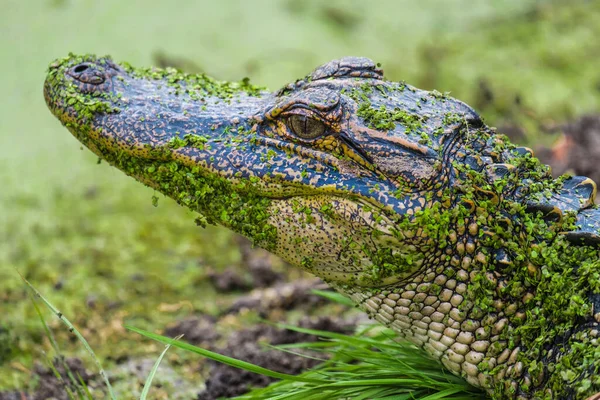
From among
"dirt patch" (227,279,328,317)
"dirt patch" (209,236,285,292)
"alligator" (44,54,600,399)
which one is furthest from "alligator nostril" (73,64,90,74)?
"dirt patch" (209,236,285,292)

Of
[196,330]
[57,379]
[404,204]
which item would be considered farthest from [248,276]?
[404,204]

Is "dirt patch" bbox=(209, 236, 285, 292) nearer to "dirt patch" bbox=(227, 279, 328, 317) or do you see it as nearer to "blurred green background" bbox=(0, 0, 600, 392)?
"blurred green background" bbox=(0, 0, 600, 392)

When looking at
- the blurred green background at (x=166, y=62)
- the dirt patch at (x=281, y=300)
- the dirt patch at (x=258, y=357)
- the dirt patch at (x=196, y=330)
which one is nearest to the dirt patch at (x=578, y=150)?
the blurred green background at (x=166, y=62)

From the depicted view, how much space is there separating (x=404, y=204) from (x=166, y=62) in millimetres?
4804

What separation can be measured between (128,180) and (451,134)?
3.97m

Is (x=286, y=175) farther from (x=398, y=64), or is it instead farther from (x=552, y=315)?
(x=398, y=64)

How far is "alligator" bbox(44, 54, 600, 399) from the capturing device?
2.56 metres

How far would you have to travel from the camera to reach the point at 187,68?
22.7 feet

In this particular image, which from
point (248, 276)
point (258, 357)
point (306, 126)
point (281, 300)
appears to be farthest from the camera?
point (248, 276)

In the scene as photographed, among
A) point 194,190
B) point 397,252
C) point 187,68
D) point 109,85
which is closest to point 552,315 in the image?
point 397,252

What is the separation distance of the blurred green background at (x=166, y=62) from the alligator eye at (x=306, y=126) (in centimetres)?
204

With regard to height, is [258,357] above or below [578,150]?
below

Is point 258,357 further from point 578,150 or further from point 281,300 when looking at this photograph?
point 578,150

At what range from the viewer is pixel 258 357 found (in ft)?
12.4
